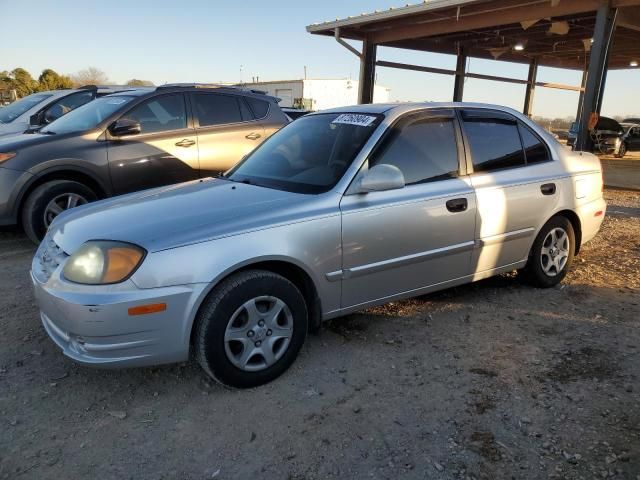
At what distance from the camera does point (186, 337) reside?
2.70 m

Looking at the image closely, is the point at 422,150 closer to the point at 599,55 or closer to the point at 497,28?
the point at 599,55

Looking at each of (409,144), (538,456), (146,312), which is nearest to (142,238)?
(146,312)

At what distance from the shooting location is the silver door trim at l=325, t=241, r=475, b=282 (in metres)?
3.21

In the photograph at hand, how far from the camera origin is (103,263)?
2.63 m

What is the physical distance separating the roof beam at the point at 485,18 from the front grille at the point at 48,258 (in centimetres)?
1083

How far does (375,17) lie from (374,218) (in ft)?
38.2

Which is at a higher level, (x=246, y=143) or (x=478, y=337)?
(x=246, y=143)

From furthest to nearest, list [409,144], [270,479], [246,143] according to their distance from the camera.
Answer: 1. [246,143]
2. [409,144]
3. [270,479]

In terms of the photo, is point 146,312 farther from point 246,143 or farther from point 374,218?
point 246,143

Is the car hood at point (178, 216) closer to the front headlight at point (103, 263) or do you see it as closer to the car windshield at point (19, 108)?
the front headlight at point (103, 263)

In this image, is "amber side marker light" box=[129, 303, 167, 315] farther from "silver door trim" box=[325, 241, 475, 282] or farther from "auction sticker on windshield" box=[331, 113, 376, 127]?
"auction sticker on windshield" box=[331, 113, 376, 127]

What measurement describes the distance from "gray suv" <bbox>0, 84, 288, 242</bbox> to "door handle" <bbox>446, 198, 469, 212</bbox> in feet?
9.51

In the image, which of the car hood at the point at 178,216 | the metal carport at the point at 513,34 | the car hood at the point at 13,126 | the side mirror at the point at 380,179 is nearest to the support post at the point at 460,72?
the metal carport at the point at 513,34

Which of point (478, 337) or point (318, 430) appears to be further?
point (478, 337)
